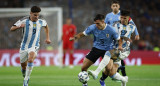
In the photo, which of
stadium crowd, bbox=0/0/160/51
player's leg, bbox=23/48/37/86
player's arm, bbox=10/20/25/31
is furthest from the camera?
stadium crowd, bbox=0/0/160/51

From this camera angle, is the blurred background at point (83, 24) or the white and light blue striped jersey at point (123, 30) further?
the blurred background at point (83, 24)

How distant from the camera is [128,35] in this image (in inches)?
392

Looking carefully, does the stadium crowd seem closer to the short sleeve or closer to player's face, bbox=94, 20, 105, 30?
the short sleeve

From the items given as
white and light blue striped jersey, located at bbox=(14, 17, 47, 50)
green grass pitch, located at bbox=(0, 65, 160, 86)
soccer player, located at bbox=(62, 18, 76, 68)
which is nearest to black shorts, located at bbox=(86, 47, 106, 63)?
white and light blue striped jersey, located at bbox=(14, 17, 47, 50)

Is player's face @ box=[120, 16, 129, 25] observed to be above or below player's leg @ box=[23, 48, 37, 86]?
above

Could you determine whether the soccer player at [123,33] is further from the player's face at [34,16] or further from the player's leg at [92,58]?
the player's face at [34,16]

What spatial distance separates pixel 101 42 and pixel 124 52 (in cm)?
87

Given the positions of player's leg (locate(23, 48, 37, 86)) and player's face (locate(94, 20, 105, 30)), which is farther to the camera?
player's leg (locate(23, 48, 37, 86))

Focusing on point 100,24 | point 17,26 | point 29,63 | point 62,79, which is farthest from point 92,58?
point 62,79

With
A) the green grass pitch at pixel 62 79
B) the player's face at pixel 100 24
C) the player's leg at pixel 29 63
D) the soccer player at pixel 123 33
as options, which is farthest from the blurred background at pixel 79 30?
the player's face at pixel 100 24

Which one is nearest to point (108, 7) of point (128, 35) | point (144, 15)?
point (144, 15)

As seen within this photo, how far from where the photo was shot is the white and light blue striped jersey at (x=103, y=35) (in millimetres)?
9148

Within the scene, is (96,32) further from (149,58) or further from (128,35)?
(149,58)

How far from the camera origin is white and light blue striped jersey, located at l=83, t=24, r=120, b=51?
30.0 feet
